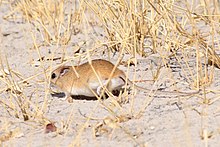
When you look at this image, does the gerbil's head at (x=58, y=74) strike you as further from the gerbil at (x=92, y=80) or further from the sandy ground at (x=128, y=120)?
the sandy ground at (x=128, y=120)

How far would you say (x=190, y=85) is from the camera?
366 centimetres

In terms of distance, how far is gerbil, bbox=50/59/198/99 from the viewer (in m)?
3.54

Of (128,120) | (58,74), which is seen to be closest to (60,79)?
(58,74)

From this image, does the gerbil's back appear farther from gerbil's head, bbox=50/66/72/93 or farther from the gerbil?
gerbil's head, bbox=50/66/72/93

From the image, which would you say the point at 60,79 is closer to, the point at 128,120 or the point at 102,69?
the point at 102,69

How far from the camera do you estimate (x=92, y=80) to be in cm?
361

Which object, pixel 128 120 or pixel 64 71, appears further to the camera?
pixel 64 71

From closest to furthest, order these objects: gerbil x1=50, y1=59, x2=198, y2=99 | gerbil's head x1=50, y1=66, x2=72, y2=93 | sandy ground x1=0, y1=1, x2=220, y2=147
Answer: sandy ground x1=0, y1=1, x2=220, y2=147 → gerbil x1=50, y1=59, x2=198, y2=99 → gerbil's head x1=50, y1=66, x2=72, y2=93

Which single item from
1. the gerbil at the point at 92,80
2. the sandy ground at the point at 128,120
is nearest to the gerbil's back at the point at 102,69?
the gerbil at the point at 92,80

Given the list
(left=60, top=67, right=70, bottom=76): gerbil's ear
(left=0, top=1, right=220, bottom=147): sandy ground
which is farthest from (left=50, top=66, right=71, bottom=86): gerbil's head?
(left=0, top=1, right=220, bottom=147): sandy ground

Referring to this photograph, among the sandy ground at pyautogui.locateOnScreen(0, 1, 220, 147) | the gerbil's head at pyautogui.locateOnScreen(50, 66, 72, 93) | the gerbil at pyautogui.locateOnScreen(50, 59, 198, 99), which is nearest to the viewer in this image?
the sandy ground at pyautogui.locateOnScreen(0, 1, 220, 147)

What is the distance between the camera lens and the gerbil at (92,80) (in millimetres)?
3545

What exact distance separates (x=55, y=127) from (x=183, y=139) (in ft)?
2.29

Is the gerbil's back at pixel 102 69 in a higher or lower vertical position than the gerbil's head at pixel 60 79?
higher
